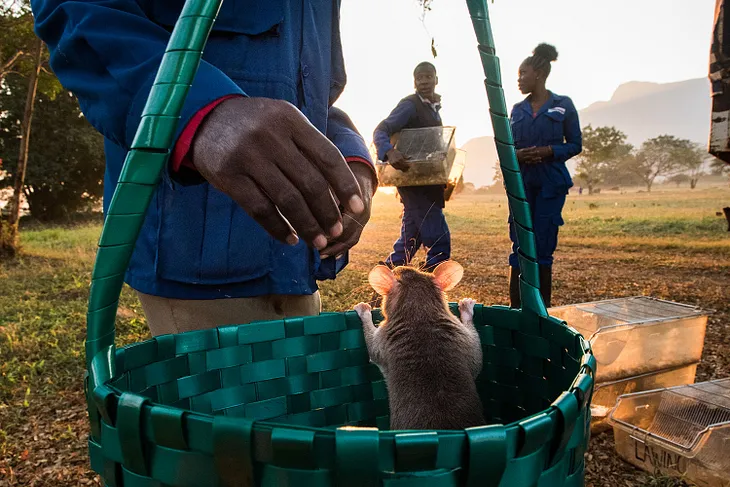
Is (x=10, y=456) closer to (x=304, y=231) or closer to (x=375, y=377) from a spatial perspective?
(x=375, y=377)

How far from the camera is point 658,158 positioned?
7569cm

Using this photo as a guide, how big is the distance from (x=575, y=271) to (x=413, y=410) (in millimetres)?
9148

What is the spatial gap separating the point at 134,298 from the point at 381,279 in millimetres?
6561

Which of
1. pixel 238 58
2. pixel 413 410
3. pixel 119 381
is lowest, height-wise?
pixel 413 410

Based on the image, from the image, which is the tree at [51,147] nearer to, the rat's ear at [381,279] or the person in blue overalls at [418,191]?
the person in blue overalls at [418,191]

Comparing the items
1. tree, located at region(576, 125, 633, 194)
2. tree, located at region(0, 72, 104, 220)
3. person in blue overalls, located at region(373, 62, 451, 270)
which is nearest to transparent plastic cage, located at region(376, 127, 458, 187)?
person in blue overalls, located at region(373, 62, 451, 270)

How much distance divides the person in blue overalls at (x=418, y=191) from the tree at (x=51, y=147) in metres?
18.2

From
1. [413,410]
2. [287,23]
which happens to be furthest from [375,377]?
[287,23]

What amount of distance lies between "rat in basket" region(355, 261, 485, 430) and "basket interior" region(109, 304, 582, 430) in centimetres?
5

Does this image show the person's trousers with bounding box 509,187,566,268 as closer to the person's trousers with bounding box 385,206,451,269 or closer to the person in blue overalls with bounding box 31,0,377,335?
the person's trousers with bounding box 385,206,451,269

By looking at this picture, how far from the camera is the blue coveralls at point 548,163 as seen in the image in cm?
556

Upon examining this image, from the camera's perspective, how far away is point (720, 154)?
3.04 meters

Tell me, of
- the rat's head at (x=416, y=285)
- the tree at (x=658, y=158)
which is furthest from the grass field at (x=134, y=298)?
the tree at (x=658, y=158)

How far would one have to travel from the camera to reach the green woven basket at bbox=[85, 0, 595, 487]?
0.62 m
